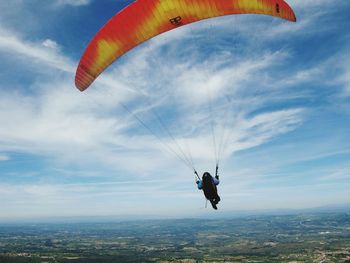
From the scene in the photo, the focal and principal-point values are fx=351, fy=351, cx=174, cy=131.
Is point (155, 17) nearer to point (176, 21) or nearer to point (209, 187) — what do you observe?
point (176, 21)

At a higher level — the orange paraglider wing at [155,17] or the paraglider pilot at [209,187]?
the orange paraglider wing at [155,17]

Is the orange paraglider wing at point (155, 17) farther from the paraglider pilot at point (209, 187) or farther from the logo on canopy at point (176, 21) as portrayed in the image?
the paraglider pilot at point (209, 187)

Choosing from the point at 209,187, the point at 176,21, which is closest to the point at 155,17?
the point at 176,21

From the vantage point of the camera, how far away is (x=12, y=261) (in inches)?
5453

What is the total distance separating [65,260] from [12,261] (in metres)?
21.0

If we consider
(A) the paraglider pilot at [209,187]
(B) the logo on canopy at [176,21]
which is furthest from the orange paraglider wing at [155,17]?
(A) the paraglider pilot at [209,187]

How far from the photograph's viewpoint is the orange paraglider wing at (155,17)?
14172 mm

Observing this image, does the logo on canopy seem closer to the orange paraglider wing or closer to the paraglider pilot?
the orange paraglider wing

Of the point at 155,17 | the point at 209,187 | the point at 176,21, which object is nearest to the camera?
the point at 155,17

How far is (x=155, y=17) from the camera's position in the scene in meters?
14.8

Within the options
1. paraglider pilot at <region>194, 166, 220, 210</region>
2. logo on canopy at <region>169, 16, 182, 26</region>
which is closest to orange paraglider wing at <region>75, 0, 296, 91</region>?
logo on canopy at <region>169, 16, 182, 26</region>

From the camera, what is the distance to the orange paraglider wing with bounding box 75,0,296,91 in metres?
14.2

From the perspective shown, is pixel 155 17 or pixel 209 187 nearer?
pixel 155 17

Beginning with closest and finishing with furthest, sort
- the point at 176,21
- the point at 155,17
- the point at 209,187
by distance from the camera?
1. the point at 155,17
2. the point at 176,21
3. the point at 209,187
